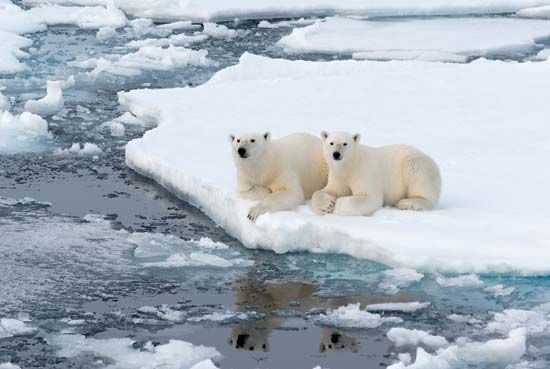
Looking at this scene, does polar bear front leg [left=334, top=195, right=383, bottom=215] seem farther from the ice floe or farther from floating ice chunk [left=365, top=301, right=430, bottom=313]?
floating ice chunk [left=365, top=301, right=430, bottom=313]

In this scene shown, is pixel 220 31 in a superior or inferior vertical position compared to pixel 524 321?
superior

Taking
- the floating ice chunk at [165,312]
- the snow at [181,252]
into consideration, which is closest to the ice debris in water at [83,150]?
the snow at [181,252]

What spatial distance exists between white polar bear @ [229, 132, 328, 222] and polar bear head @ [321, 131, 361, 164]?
0.29m

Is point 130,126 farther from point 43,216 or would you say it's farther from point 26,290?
point 26,290

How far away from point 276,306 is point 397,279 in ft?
2.26

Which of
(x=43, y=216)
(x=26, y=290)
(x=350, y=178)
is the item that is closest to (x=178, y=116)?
(x=43, y=216)

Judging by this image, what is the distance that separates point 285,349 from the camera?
525cm

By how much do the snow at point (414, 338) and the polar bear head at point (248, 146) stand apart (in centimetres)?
179

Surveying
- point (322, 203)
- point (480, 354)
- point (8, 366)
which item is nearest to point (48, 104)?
point (322, 203)

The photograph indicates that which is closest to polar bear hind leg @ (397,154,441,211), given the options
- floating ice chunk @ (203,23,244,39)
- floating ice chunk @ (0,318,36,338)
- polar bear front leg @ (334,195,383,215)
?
polar bear front leg @ (334,195,383,215)

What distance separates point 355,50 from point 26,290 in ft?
26.1

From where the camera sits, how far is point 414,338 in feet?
17.4

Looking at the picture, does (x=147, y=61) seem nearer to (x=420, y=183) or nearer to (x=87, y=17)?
(x=87, y=17)

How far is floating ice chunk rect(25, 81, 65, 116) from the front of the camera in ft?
34.0
